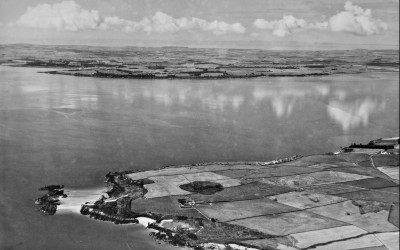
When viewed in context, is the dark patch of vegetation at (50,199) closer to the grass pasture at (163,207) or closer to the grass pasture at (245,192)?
the grass pasture at (163,207)

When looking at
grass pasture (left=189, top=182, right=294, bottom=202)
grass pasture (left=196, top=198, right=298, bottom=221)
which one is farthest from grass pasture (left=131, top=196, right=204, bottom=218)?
grass pasture (left=189, top=182, right=294, bottom=202)

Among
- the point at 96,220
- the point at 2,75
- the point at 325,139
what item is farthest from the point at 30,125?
the point at 2,75

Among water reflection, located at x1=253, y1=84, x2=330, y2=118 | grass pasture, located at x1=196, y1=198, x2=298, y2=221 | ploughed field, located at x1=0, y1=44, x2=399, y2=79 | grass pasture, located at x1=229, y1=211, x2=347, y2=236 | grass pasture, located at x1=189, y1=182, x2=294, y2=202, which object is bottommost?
grass pasture, located at x1=229, y1=211, x2=347, y2=236

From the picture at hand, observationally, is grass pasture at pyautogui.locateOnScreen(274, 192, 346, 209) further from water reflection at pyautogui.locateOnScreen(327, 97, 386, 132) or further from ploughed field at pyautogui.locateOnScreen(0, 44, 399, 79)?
ploughed field at pyautogui.locateOnScreen(0, 44, 399, 79)

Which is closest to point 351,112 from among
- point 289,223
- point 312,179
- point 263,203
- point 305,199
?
point 312,179

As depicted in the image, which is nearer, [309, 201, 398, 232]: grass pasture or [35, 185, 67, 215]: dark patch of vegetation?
[309, 201, 398, 232]: grass pasture
